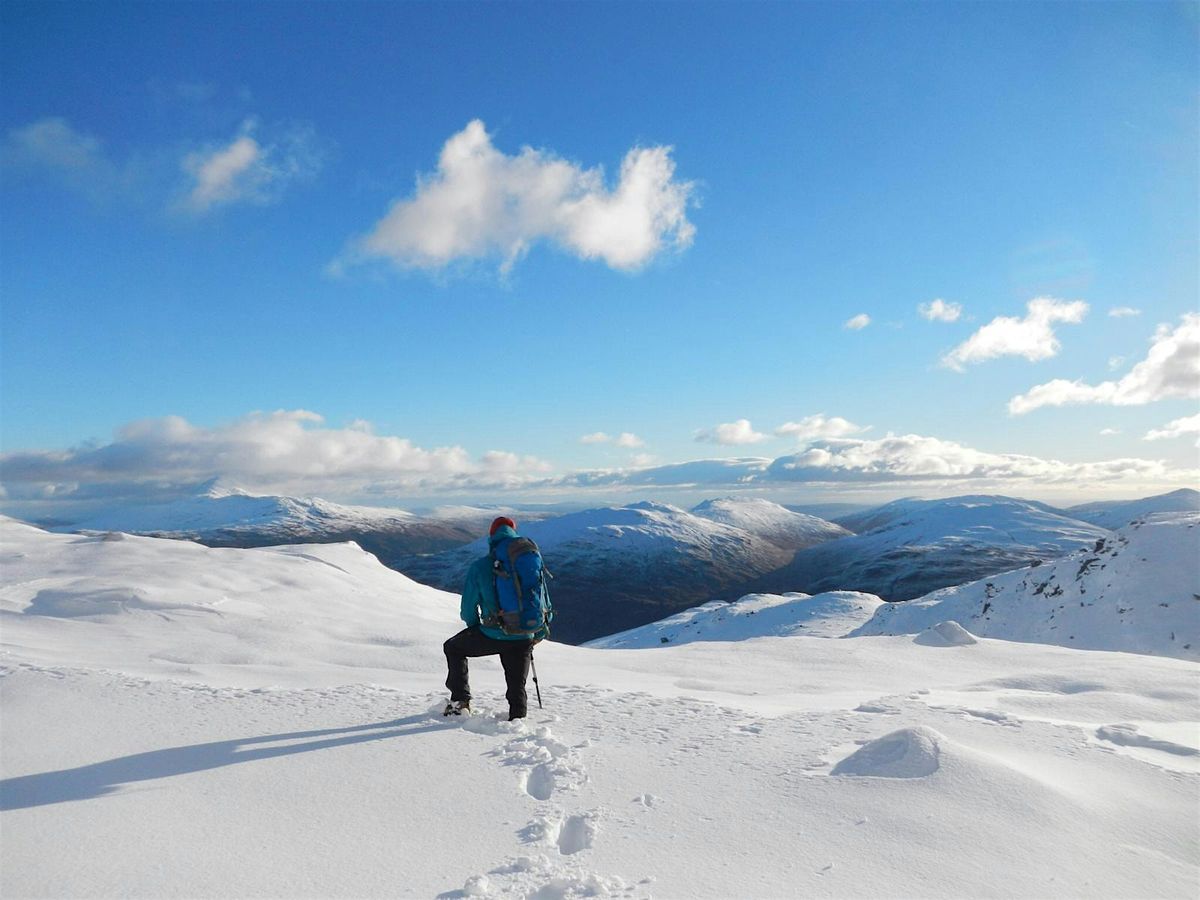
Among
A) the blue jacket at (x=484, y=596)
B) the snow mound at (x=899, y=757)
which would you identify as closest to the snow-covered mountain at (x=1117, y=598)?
the snow mound at (x=899, y=757)

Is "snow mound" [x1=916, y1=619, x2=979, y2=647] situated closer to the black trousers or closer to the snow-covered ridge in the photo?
the snow-covered ridge

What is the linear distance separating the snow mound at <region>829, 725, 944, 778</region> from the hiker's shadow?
13.0 ft

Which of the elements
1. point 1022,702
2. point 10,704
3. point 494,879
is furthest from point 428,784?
point 1022,702

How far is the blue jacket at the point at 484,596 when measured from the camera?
7066 millimetres

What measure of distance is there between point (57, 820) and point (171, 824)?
0.78 meters

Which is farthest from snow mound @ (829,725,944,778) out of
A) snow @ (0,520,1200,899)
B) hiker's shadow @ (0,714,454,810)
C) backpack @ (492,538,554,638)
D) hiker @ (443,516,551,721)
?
hiker's shadow @ (0,714,454,810)

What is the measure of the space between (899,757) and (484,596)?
426cm

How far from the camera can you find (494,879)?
3.74 metres

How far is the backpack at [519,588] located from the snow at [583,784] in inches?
41.6

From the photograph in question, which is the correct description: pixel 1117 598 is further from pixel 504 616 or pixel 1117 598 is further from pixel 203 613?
pixel 203 613

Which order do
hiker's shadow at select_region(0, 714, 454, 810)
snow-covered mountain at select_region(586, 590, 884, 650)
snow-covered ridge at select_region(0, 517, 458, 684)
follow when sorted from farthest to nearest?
snow-covered mountain at select_region(586, 590, 884, 650) → snow-covered ridge at select_region(0, 517, 458, 684) → hiker's shadow at select_region(0, 714, 454, 810)

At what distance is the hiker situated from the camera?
275 inches

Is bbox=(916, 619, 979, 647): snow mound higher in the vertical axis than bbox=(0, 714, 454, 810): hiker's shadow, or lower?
lower

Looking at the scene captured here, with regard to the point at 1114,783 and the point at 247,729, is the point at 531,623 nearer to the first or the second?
the point at 247,729
